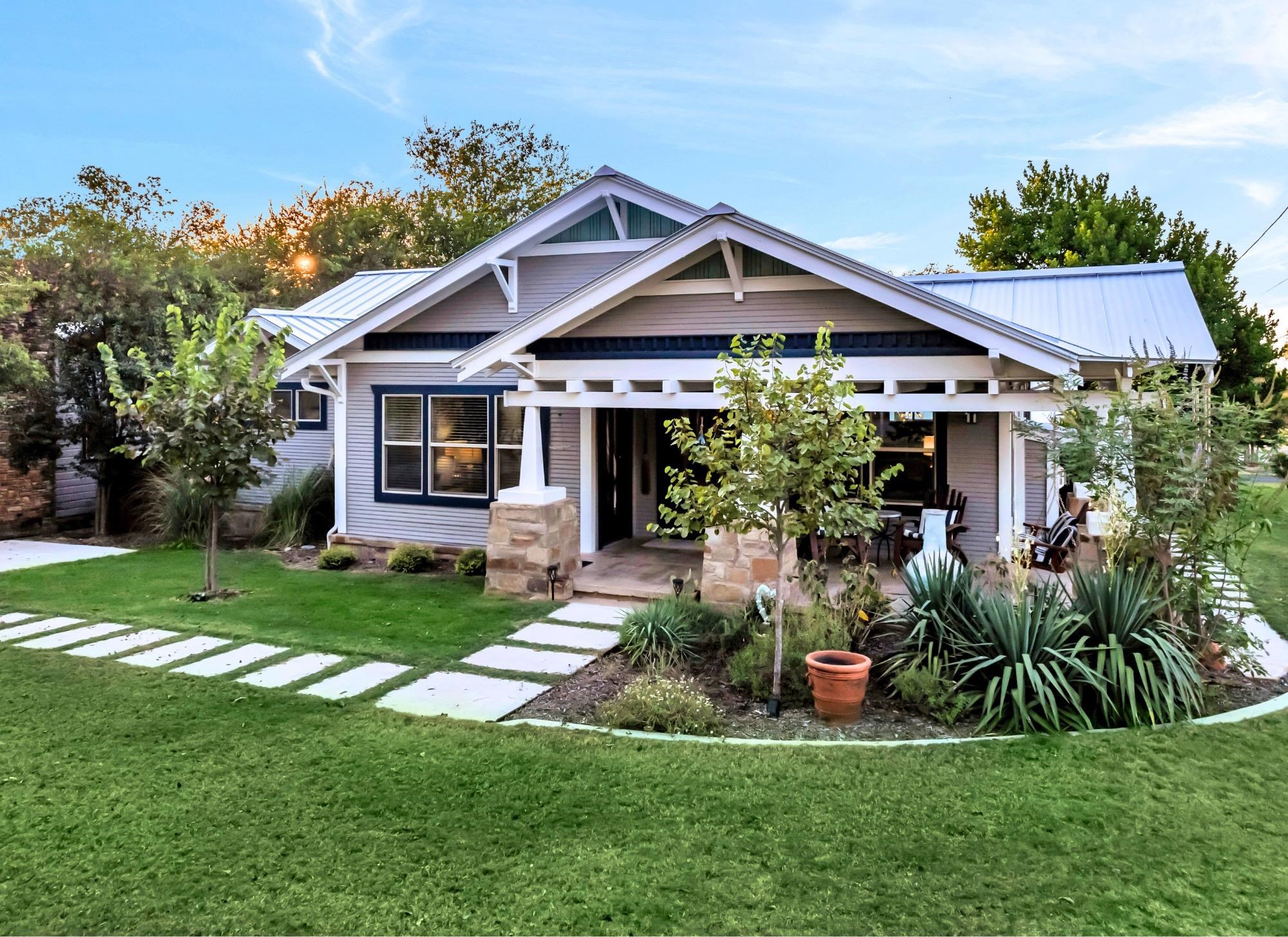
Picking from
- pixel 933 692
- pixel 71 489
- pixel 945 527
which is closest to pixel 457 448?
pixel 945 527

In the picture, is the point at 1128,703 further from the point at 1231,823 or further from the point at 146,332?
the point at 146,332

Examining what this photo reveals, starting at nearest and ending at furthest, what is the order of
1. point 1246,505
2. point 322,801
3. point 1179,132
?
point 322,801 < point 1246,505 < point 1179,132

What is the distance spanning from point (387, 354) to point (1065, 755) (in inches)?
389

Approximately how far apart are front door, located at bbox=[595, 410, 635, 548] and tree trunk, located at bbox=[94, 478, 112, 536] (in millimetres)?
9458

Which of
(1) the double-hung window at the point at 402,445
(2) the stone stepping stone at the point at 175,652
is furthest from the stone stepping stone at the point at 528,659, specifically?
(1) the double-hung window at the point at 402,445

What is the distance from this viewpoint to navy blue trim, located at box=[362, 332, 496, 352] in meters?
11.8

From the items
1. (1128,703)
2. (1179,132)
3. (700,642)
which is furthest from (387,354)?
(1179,132)

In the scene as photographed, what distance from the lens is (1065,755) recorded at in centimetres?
493

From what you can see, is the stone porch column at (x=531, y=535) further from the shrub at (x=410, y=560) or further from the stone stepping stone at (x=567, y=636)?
the shrub at (x=410, y=560)

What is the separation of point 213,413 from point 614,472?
199 inches

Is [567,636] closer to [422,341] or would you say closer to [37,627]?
[37,627]

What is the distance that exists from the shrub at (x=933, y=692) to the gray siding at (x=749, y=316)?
4.20m

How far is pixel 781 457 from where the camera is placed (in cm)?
560

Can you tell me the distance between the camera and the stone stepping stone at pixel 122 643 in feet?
24.3
